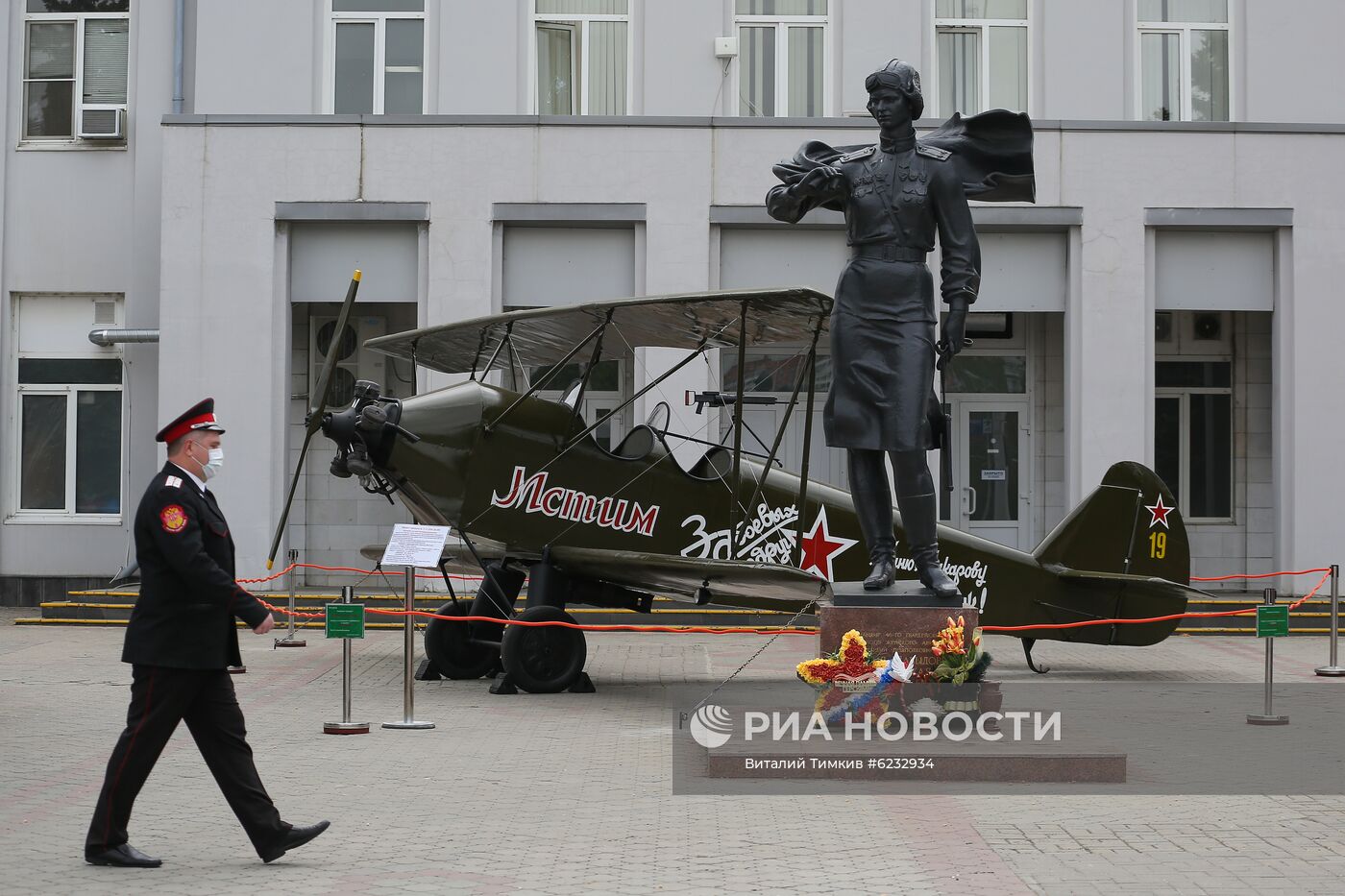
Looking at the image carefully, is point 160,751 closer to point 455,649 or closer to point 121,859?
point 121,859

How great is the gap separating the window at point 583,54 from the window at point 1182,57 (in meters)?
6.79

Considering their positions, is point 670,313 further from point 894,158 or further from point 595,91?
point 595,91

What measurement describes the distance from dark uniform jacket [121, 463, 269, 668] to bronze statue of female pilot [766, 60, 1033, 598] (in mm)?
4031

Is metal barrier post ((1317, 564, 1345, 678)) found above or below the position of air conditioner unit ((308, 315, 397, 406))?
below

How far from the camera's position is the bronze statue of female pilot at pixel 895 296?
29.0 ft

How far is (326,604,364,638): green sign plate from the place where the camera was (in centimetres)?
940

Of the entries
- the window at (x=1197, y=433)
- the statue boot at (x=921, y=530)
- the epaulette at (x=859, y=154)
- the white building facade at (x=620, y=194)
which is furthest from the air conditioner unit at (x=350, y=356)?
the statue boot at (x=921, y=530)

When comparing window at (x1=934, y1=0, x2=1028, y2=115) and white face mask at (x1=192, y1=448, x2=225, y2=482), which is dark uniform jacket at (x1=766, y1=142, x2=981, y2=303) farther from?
window at (x1=934, y1=0, x2=1028, y2=115)

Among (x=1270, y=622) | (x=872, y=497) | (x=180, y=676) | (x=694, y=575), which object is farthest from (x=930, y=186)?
(x=180, y=676)

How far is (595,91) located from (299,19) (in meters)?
3.90

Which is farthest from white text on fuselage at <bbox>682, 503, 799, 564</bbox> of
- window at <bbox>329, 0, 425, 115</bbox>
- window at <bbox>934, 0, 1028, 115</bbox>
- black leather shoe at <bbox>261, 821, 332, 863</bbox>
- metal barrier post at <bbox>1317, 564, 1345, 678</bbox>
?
window at <bbox>329, 0, 425, 115</bbox>

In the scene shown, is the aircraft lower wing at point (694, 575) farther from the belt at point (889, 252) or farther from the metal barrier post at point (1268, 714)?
the metal barrier post at point (1268, 714)

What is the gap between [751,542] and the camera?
40.8ft

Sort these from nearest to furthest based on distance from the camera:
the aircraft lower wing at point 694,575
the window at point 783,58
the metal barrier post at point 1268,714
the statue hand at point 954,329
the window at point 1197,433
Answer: the statue hand at point 954,329 → the metal barrier post at point 1268,714 → the aircraft lower wing at point 694,575 → the window at point 783,58 → the window at point 1197,433
